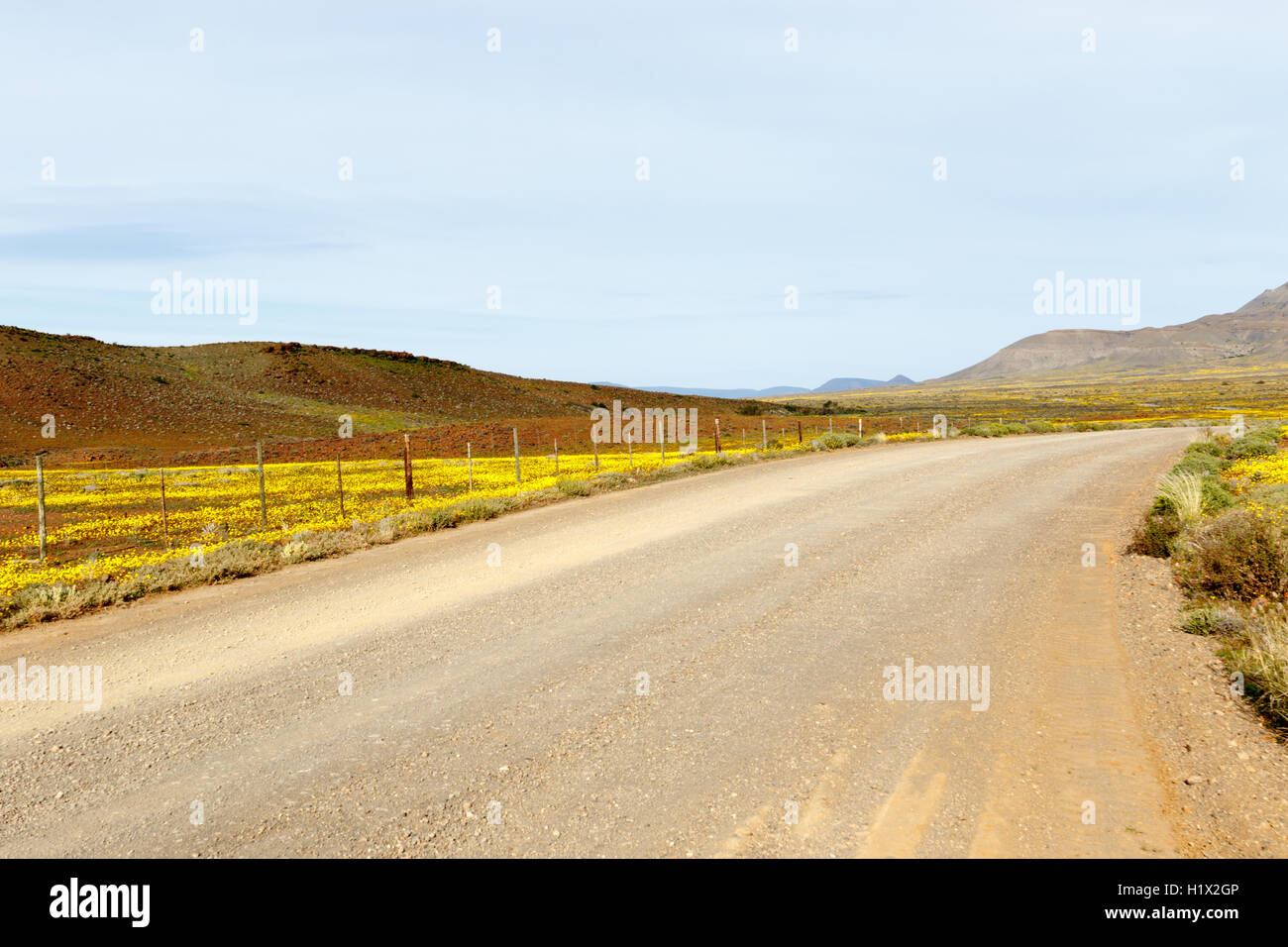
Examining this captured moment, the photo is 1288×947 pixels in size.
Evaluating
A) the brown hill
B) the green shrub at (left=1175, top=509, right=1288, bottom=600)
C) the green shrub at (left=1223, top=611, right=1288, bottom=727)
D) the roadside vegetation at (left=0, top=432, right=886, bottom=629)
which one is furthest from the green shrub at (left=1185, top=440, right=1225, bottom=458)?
the brown hill

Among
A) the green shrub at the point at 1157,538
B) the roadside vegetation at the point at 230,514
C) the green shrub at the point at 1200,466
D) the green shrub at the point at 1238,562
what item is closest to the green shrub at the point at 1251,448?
the green shrub at the point at 1200,466

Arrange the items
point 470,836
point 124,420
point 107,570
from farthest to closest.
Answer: point 124,420
point 107,570
point 470,836

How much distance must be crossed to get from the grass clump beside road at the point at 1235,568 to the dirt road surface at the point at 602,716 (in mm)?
773

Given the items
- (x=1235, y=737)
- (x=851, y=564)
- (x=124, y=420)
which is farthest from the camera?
(x=124, y=420)

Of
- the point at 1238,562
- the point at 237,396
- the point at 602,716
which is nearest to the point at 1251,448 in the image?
the point at 1238,562

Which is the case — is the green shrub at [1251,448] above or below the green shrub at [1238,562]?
above

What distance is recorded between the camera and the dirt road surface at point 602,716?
4176 mm

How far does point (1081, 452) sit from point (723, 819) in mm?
26468

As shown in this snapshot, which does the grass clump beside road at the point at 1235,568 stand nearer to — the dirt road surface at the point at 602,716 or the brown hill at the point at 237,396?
the dirt road surface at the point at 602,716

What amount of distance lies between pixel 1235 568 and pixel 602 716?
693 centimetres

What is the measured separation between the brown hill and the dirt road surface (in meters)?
41.0
